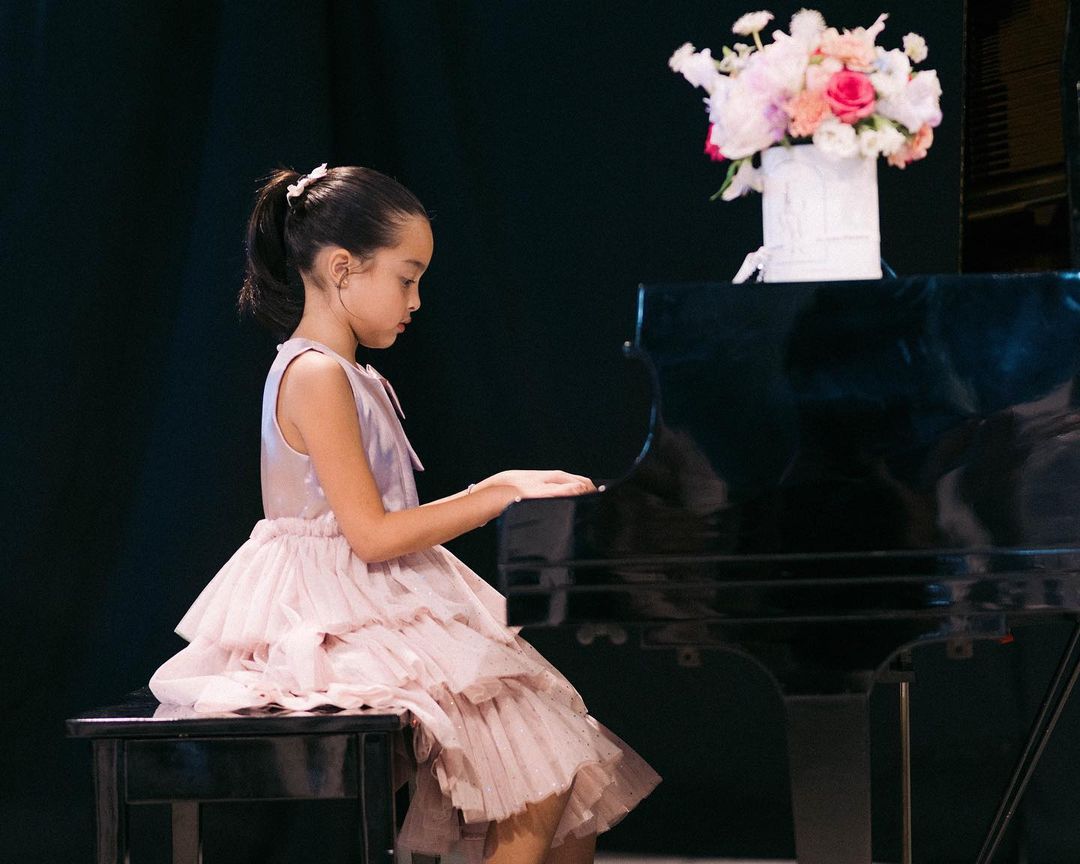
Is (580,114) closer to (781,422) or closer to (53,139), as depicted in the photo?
(53,139)

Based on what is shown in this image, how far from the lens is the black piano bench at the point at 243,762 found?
1810 mm

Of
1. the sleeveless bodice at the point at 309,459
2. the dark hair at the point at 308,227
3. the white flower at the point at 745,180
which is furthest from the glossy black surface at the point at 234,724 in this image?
the white flower at the point at 745,180

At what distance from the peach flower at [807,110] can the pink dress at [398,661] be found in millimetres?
807

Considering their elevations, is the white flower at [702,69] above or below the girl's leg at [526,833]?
above

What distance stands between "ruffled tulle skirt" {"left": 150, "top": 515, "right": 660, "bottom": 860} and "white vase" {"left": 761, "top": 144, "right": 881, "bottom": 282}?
71cm

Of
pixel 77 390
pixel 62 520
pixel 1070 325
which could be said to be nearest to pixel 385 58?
pixel 77 390

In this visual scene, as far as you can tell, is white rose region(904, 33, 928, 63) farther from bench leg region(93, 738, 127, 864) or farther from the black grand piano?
bench leg region(93, 738, 127, 864)

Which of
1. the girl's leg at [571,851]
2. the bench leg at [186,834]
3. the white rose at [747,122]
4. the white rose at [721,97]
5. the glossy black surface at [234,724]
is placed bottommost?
the girl's leg at [571,851]

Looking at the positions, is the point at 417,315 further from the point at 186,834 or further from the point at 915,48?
the point at 915,48

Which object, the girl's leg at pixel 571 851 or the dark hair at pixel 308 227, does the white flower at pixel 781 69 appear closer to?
the dark hair at pixel 308 227

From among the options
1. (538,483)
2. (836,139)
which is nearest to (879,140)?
(836,139)

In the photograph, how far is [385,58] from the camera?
3.30 metres

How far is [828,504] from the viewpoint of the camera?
157cm

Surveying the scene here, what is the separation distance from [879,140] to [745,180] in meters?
0.20
